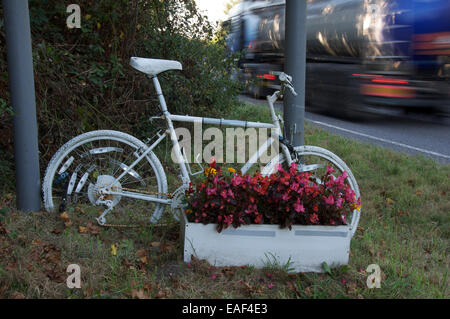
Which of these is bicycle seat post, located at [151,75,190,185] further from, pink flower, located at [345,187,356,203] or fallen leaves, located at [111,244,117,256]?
pink flower, located at [345,187,356,203]

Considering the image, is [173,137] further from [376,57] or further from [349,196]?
[376,57]

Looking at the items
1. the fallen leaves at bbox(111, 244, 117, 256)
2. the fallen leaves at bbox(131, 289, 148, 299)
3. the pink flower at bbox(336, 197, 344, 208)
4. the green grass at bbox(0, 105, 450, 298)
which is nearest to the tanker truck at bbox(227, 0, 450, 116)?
the green grass at bbox(0, 105, 450, 298)

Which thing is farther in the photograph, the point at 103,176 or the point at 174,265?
the point at 103,176

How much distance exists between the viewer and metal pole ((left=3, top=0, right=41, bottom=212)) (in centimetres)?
349

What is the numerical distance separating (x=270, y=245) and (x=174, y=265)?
2.13 ft

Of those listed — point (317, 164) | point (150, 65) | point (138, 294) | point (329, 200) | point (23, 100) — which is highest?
point (150, 65)

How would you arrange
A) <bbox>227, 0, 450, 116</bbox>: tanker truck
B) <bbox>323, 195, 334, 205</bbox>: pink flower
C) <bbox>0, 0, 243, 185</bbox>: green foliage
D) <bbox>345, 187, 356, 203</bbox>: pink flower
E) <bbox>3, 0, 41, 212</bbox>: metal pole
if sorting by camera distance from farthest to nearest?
<bbox>227, 0, 450, 116</bbox>: tanker truck → <bbox>0, 0, 243, 185</bbox>: green foliage → <bbox>3, 0, 41, 212</bbox>: metal pole → <bbox>345, 187, 356, 203</bbox>: pink flower → <bbox>323, 195, 334, 205</bbox>: pink flower

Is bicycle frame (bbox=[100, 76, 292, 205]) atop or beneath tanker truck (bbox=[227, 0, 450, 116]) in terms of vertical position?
beneath

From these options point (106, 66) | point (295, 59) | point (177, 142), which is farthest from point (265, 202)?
point (106, 66)

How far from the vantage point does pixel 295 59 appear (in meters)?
4.02

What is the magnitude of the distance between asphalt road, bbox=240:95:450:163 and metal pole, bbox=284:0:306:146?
3388mm

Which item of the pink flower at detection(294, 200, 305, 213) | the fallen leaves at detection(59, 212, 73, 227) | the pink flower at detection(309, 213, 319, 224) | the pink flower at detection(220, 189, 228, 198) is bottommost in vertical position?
the fallen leaves at detection(59, 212, 73, 227)

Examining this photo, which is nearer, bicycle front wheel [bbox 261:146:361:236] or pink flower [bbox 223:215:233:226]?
pink flower [bbox 223:215:233:226]

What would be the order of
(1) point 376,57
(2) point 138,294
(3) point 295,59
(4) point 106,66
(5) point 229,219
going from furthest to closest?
(1) point 376,57 → (4) point 106,66 → (3) point 295,59 → (5) point 229,219 → (2) point 138,294
